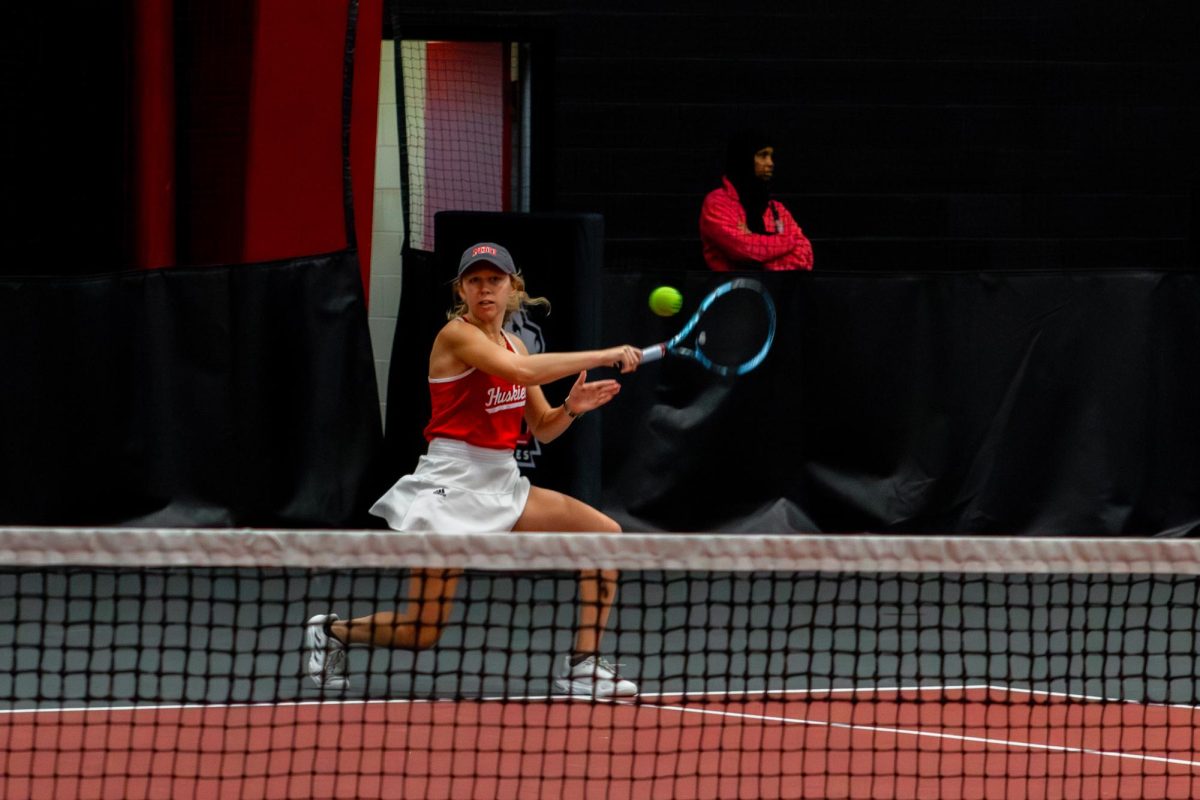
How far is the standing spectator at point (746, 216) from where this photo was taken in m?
9.48

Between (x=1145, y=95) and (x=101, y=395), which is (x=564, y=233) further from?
(x=1145, y=95)

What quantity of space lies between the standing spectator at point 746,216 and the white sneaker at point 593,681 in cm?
391

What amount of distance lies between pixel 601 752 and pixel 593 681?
318 mm

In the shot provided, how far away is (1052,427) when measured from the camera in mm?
9414

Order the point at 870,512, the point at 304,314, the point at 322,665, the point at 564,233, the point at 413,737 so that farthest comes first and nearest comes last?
the point at 870,512 < the point at 304,314 < the point at 564,233 < the point at 322,665 < the point at 413,737

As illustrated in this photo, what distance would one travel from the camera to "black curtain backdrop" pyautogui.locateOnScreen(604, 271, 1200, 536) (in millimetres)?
9383

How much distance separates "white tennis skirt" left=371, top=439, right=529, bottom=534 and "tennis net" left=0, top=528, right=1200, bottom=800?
0.24 m

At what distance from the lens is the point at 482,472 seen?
19.5ft

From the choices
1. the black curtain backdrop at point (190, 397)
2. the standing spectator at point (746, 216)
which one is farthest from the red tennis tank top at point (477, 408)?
the standing spectator at point (746, 216)

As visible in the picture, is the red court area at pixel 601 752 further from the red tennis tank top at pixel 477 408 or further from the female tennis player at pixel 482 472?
the red tennis tank top at pixel 477 408

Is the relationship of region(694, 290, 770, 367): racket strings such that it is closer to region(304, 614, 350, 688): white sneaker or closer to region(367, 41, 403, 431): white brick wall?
region(367, 41, 403, 431): white brick wall

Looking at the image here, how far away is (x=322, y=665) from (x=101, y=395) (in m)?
3.40

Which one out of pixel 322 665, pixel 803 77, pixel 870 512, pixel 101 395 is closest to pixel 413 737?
pixel 322 665

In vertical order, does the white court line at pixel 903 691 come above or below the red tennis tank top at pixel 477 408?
below
